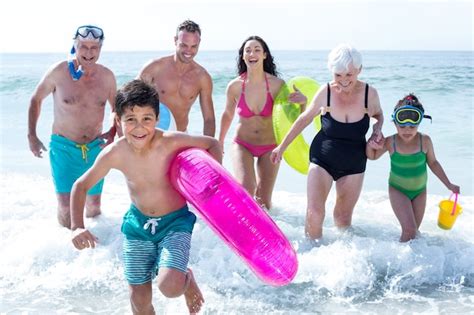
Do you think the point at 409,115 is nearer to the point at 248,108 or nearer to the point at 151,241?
the point at 248,108

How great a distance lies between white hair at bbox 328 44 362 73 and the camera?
4.58 meters

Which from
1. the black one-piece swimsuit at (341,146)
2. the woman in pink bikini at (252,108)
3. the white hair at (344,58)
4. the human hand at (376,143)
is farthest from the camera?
the woman in pink bikini at (252,108)

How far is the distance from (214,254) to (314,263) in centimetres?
88

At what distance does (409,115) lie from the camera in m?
4.81

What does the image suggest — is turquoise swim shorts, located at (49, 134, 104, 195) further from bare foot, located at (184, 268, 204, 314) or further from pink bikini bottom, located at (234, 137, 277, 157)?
bare foot, located at (184, 268, 204, 314)

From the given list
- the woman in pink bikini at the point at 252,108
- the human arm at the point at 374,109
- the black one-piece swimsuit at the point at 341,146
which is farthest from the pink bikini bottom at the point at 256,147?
the human arm at the point at 374,109

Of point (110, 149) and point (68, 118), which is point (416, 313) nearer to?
point (110, 149)

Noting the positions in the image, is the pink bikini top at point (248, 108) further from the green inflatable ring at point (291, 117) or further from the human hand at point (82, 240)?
the human hand at point (82, 240)

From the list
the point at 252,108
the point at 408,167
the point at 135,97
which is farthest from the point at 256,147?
the point at 135,97

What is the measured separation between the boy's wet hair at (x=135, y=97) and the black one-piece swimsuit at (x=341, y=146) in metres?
1.91

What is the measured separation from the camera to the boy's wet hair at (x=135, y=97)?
11.1 feet

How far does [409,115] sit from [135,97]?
2.46 m

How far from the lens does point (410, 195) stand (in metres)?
5.10

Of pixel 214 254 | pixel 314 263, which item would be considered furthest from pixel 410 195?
pixel 214 254
